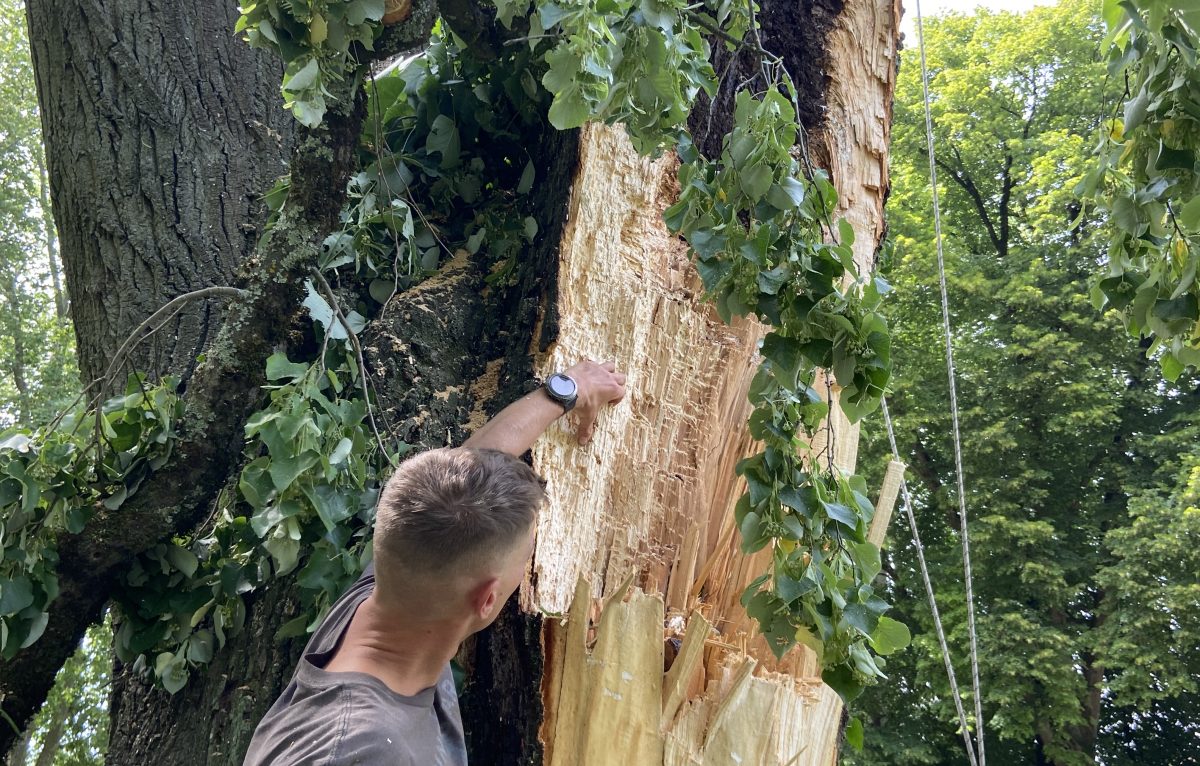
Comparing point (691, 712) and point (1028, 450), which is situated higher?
point (1028, 450)

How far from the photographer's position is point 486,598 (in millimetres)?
1454

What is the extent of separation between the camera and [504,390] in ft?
6.91

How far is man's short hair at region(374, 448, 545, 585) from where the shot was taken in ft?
4.61

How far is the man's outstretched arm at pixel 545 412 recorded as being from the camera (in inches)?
73.9

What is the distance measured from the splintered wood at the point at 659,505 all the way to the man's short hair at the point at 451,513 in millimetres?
455

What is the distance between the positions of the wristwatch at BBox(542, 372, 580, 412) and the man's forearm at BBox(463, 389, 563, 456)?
0.05ft

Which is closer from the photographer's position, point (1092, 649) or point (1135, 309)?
point (1135, 309)

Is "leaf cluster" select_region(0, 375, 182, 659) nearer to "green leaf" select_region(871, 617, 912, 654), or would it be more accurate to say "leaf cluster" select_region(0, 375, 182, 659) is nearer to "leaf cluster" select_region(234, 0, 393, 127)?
"leaf cluster" select_region(234, 0, 393, 127)

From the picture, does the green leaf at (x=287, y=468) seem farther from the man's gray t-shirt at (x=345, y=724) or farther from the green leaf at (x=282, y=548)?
the man's gray t-shirt at (x=345, y=724)

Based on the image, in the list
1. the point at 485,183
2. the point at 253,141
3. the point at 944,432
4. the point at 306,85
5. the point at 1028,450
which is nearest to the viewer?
the point at 306,85

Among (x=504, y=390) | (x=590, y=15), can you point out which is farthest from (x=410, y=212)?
(x=590, y=15)

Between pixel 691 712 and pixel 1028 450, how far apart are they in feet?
38.5

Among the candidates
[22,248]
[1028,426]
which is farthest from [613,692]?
[22,248]

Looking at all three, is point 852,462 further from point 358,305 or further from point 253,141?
point 253,141
